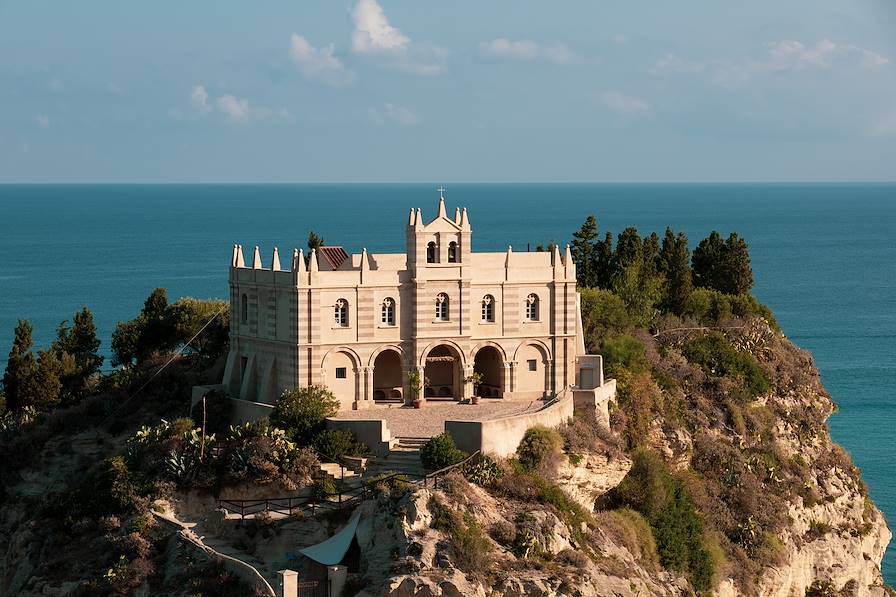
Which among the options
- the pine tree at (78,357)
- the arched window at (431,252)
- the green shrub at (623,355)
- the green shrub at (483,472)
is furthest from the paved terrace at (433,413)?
the pine tree at (78,357)

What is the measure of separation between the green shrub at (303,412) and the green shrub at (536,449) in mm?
7490

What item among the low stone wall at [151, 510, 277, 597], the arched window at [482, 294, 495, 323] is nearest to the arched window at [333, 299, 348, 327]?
the arched window at [482, 294, 495, 323]

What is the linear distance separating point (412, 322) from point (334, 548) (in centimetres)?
1434

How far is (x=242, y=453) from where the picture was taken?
192 ft

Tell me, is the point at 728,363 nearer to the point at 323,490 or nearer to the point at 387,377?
the point at 387,377

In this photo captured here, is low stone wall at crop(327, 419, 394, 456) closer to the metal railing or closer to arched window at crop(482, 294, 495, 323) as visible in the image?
the metal railing

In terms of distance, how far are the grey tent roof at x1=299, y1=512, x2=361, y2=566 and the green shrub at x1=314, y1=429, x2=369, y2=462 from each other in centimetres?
476

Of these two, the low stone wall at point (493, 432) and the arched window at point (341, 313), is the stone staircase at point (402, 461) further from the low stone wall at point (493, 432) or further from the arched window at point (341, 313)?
the arched window at point (341, 313)

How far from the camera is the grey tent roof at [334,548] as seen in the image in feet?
172

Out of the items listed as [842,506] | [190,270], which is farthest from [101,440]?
[190,270]

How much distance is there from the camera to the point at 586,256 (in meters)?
88.6

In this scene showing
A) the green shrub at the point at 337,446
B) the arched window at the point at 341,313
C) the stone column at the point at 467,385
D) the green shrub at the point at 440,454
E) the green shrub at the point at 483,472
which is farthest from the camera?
the stone column at the point at 467,385

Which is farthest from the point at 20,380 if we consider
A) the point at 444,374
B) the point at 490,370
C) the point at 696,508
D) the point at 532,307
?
the point at 696,508

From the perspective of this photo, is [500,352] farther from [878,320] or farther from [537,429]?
[878,320]
